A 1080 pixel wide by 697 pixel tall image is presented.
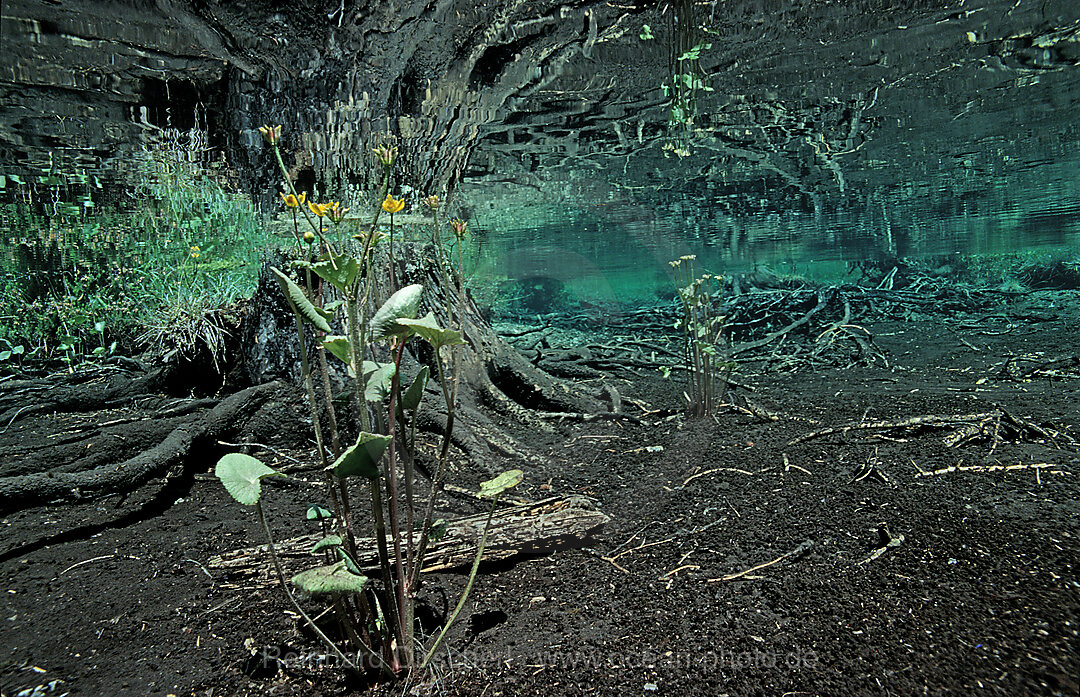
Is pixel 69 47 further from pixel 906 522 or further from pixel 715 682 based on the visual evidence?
pixel 906 522

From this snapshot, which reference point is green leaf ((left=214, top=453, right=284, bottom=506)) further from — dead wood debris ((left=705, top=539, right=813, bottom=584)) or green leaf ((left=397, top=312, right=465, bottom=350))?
dead wood debris ((left=705, top=539, right=813, bottom=584))

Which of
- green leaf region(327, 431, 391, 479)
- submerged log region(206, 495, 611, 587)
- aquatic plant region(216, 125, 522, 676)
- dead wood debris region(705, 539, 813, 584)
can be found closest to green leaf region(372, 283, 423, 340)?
aquatic plant region(216, 125, 522, 676)

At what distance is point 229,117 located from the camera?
18.6ft

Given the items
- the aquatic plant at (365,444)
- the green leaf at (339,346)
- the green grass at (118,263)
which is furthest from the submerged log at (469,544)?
the green grass at (118,263)

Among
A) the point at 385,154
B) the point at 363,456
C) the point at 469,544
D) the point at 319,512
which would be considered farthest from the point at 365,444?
the point at 469,544

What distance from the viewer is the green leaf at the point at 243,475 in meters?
1.31

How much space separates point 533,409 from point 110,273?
854 cm

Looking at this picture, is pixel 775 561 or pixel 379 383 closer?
pixel 379 383

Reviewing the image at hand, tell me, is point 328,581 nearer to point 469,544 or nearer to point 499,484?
point 499,484

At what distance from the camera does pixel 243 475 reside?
1.38m

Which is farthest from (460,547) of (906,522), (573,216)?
(573,216)

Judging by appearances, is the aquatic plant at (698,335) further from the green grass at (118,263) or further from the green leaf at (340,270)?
the green grass at (118,263)

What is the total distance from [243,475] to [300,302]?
18.0 inches

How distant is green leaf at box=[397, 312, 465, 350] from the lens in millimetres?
1331
